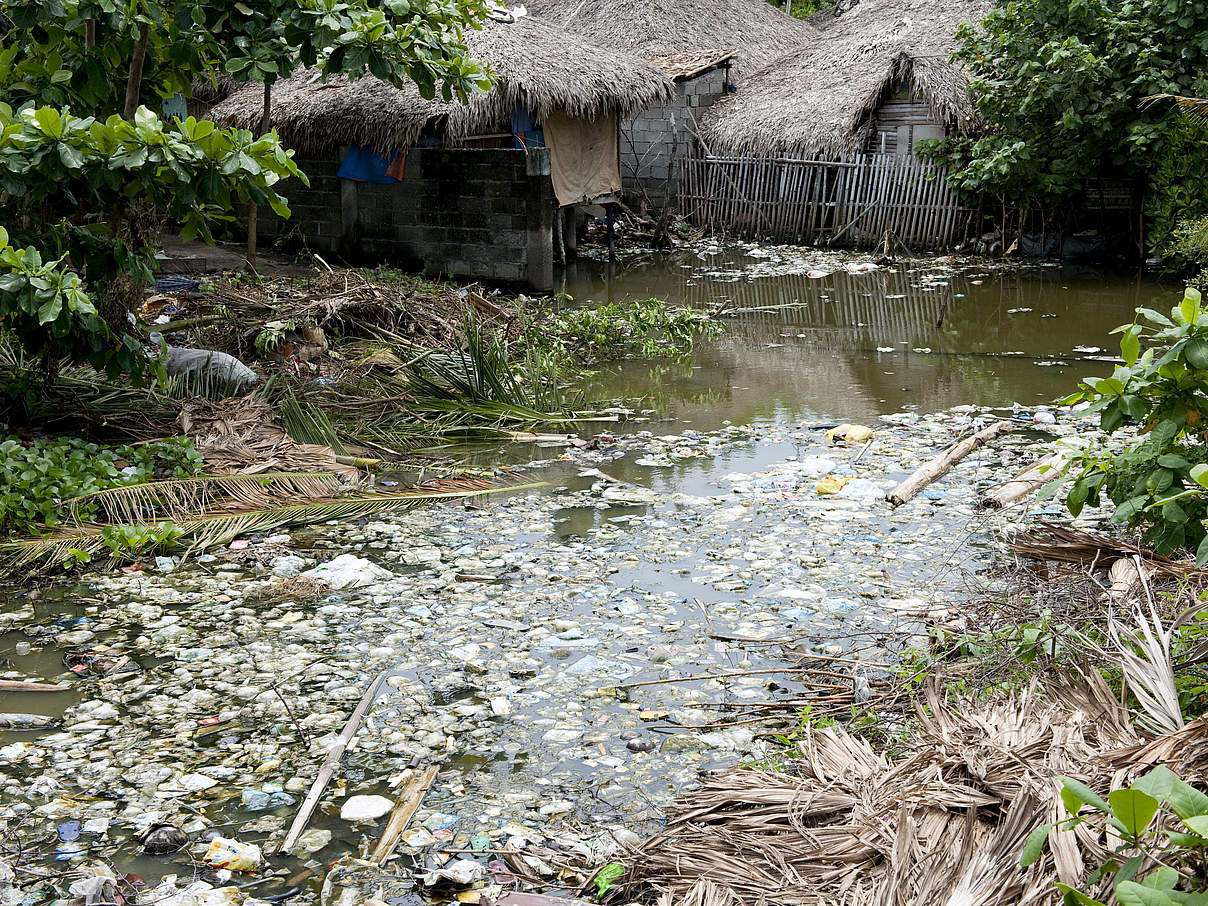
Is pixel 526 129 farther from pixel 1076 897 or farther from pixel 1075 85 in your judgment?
pixel 1076 897

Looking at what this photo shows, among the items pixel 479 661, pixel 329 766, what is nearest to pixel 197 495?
pixel 479 661

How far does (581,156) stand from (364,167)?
2759 mm

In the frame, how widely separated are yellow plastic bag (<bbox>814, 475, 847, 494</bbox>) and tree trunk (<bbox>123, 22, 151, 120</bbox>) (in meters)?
4.04

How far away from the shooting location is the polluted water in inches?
107

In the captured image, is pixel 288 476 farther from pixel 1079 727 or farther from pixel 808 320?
pixel 808 320

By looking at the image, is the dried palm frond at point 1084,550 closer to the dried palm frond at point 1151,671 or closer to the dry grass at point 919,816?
the dried palm frond at point 1151,671

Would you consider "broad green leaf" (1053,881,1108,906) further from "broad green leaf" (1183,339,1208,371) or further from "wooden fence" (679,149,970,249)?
"wooden fence" (679,149,970,249)

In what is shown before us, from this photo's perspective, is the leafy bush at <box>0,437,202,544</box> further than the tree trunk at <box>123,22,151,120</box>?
No

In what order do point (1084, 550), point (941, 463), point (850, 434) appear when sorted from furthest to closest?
point (850, 434) → point (941, 463) → point (1084, 550)

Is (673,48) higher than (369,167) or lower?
higher

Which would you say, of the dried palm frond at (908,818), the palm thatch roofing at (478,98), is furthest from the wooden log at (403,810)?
the palm thatch roofing at (478,98)

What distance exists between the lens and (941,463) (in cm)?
552

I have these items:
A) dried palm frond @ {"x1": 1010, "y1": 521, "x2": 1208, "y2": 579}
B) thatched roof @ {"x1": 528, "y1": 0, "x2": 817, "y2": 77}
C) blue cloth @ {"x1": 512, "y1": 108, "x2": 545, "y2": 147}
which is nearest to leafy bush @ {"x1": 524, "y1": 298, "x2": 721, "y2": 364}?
blue cloth @ {"x1": 512, "y1": 108, "x2": 545, "y2": 147}

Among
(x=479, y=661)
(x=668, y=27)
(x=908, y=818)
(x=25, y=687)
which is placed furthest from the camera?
(x=668, y=27)
